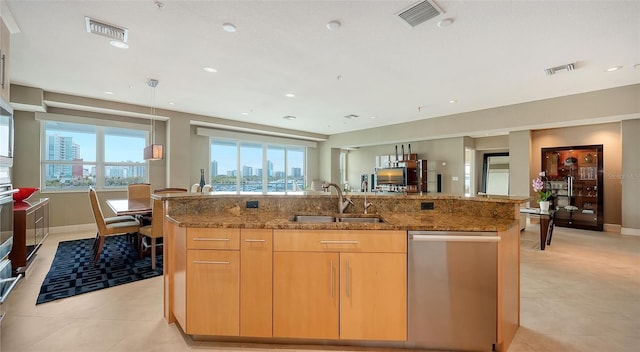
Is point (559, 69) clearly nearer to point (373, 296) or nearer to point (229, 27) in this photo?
point (373, 296)

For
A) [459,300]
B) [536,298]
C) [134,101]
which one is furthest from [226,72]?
[536,298]

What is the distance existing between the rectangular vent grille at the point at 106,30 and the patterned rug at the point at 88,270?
260cm

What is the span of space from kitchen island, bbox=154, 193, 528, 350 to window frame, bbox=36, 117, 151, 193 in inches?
212

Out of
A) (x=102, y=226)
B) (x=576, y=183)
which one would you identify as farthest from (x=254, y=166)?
(x=576, y=183)

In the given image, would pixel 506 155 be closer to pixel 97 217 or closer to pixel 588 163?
pixel 588 163

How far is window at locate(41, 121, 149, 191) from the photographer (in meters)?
5.36

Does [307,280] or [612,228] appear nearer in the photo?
[307,280]

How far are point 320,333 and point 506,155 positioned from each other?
28.5 feet

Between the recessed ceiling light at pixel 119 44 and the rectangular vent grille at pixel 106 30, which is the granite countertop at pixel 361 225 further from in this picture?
the recessed ceiling light at pixel 119 44

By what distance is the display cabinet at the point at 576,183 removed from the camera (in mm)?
5879

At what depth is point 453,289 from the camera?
179cm

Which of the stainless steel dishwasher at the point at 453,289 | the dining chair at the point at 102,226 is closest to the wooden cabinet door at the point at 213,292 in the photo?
the stainless steel dishwasher at the point at 453,289

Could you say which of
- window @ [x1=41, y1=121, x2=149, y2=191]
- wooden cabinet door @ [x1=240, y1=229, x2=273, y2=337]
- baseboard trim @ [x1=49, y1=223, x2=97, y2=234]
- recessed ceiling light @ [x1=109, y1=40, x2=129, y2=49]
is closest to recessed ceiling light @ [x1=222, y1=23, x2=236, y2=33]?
recessed ceiling light @ [x1=109, y1=40, x2=129, y2=49]

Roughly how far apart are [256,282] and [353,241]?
0.71 metres
